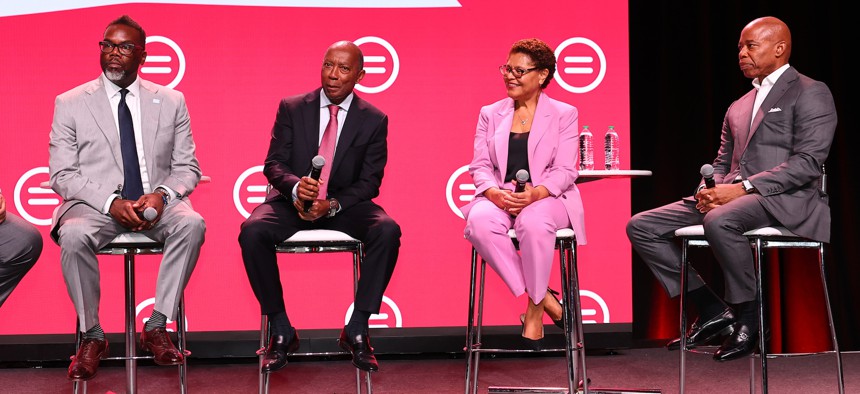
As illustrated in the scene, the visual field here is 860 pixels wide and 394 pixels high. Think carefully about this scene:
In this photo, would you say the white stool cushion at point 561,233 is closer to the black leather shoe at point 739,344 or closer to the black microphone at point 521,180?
the black microphone at point 521,180

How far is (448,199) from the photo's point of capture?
16.8 feet

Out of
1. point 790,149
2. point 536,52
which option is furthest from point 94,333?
point 790,149

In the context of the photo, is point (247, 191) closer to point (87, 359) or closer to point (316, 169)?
point (316, 169)

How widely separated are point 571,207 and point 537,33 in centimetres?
181

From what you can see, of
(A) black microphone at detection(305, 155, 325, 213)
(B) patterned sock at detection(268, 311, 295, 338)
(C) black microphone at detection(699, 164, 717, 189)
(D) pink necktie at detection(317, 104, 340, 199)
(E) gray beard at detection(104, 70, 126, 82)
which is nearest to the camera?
(A) black microphone at detection(305, 155, 325, 213)

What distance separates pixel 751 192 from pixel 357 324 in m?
1.78

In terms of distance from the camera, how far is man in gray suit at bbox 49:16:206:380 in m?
3.26

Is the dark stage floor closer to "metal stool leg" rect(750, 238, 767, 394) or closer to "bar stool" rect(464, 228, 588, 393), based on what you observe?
"bar stool" rect(464, 228, 588, 393)

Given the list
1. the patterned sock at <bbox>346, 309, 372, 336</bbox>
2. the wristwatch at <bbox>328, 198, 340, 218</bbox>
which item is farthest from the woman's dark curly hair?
the patterned sock at <bbox>346, 309, 372, 336</bbox>

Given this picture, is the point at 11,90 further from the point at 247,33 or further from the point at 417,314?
the point at 417,314

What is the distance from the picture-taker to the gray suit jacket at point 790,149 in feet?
11.5

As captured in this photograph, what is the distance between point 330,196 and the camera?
3.76 meters

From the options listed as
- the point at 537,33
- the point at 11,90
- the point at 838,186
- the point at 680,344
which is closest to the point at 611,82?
Answer: the point at 537,33

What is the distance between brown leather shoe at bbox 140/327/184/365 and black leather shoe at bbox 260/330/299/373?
33cm
